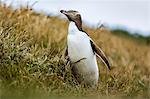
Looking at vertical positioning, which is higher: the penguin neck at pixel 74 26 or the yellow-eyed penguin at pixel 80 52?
the penguin neck at pixel 74 26

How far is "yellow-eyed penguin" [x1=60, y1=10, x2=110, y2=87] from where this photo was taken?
302 inches

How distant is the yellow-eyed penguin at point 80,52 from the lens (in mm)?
7664

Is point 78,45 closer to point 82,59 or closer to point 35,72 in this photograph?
point 82,59

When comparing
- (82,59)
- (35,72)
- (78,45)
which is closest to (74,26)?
(78,45)

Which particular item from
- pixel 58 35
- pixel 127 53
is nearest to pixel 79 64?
pixel 58 35

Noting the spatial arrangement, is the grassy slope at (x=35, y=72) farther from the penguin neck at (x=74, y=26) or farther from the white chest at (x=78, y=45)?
the penguin neck at (x=74, y=26)


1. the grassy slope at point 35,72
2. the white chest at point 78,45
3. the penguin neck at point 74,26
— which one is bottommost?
the grassy slope at point 35,72

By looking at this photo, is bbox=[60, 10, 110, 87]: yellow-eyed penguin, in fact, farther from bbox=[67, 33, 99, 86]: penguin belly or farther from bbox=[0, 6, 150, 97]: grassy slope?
bbox=[0, 6, 150, 97]: grassy slope

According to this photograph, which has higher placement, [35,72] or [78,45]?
[78,45]

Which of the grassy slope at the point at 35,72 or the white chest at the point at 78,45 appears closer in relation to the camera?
the grassy slope at the point at 35,72

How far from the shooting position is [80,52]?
768 cm

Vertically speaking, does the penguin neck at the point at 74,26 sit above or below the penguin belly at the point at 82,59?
above

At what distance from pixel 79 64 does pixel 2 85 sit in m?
1.17

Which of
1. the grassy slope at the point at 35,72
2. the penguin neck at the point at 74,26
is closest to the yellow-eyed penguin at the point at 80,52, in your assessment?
the penguin neck at the point at 74,26
